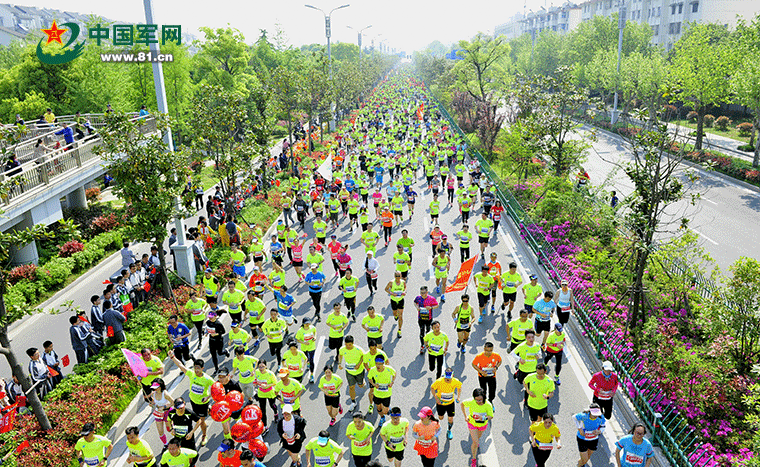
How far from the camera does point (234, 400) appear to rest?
8820 millimetres

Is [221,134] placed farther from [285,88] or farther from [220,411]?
[220,411]

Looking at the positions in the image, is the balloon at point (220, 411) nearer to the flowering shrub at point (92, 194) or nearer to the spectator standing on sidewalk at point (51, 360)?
the spectator standing on sidewalk at point (51, 360)

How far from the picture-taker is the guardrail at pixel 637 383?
8375 mm

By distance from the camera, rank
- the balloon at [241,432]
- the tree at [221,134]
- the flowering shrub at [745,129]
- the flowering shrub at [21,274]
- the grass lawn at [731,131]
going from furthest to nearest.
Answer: the flowering shrub at [745,129] → the grass lawn at [731,131] → the tree at [221,134] → the flowering shrub at [21,274] → the balloon at [241,432]

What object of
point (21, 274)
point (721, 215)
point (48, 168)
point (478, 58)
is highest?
point (478, 58)

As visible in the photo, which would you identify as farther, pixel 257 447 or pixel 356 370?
pixel 356 370

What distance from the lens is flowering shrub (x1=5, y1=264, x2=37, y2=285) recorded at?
16688 mm

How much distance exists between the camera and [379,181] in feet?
85.6

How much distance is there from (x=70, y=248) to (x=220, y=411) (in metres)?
13.7

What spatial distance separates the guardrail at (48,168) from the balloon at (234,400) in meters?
10.3

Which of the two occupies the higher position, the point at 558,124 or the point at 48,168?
the point at 558,124

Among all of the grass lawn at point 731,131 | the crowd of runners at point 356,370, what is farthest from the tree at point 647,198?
the grass lawn at point 731,131

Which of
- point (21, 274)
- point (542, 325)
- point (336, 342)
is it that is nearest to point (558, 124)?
point (542, 325)

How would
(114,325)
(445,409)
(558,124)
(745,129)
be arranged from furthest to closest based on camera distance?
(745,129) < (558,124) < (114,325) < (445,409)
